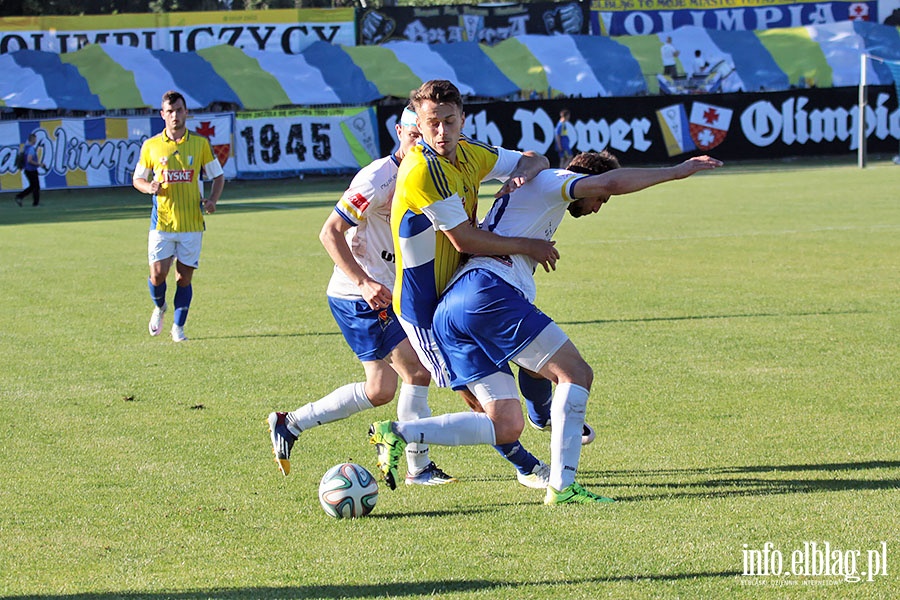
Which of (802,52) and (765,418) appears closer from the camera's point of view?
(765,418)

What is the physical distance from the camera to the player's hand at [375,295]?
227 inches

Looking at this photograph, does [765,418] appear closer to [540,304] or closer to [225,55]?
[540,304]

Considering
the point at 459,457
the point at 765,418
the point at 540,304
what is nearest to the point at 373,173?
the point at 459,457

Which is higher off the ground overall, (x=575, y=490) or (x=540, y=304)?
(x=575, y=490)

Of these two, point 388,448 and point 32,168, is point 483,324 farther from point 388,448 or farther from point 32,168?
point 32,168

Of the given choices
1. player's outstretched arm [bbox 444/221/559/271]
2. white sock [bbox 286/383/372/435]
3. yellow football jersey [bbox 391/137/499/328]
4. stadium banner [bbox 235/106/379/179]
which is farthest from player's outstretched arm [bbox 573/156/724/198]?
stadium banner [bbox 235/106/379/179]

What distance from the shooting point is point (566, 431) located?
5.42m

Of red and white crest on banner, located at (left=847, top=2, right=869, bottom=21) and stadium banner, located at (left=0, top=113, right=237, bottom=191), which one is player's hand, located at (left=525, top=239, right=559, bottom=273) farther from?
red and white crest on banner, located at (left=847, top=2, right=869, bottom=21)

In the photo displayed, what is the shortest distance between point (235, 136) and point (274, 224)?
13.7 m

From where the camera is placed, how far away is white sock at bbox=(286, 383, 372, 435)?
6254mm

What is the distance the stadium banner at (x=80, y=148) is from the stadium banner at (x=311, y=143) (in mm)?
2034

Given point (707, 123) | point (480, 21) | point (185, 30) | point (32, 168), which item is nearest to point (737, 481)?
point (32, 168)

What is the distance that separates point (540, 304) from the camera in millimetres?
12570

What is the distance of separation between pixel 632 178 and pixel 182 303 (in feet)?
22.5
